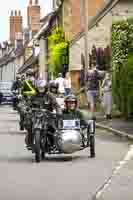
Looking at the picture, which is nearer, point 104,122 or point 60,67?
point 104,122

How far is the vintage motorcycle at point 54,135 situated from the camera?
48.3ft

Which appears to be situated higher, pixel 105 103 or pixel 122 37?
pixel 122 37

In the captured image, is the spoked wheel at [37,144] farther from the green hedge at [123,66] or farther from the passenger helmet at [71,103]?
the green hedge at [123,66]

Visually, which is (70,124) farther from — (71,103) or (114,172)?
(114,172)

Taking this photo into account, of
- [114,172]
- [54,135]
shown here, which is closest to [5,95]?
[54,135]

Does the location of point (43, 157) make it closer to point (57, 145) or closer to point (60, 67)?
point (57, 145)

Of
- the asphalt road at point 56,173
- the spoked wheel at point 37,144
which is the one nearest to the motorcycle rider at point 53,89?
the asphalt road at point 56,173

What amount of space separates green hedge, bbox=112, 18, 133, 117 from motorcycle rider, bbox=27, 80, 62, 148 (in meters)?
5.27

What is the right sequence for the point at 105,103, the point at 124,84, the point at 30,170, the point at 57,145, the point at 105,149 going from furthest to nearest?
the point at 105,103, the point at 124,84, the point at 105,149, the point at 57,145, the point at 30,170

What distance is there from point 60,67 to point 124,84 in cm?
3334

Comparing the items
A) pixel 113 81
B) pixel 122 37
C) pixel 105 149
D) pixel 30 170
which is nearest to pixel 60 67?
pixel 122 37

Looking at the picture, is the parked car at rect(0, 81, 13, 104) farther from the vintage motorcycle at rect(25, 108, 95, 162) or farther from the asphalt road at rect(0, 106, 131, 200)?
the vintage motorcycle at rect(25, 108, 95, 162)

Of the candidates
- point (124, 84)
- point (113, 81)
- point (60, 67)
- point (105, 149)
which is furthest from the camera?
point (60, 67)

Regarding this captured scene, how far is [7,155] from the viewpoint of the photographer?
16.4 m
